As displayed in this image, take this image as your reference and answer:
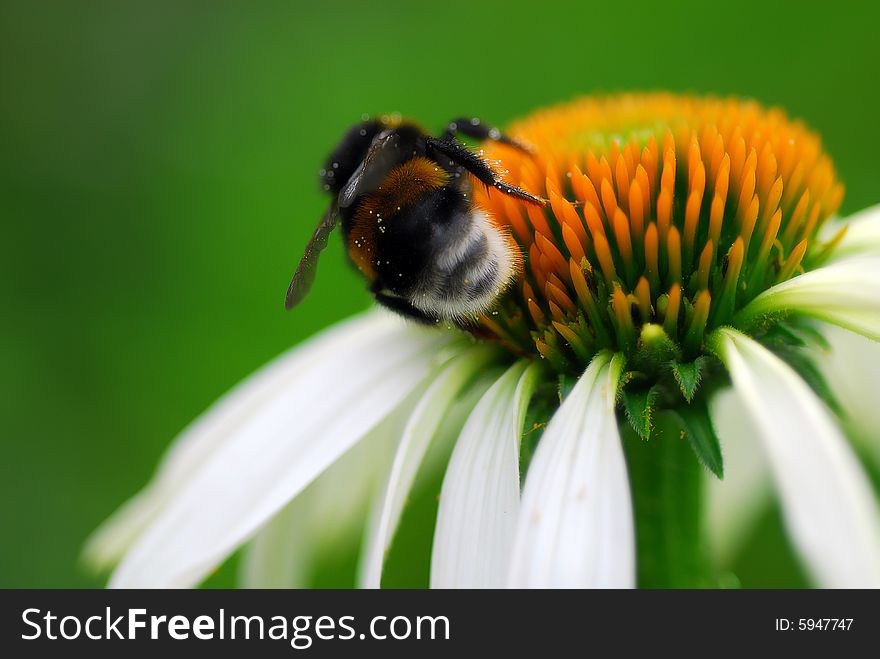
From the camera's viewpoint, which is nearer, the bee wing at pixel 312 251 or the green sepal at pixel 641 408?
the green sepal at pixel 641 408

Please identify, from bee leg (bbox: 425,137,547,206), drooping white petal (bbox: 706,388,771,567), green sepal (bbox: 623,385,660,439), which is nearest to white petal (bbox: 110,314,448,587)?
bee leg (bbox: 425,137,547,206)

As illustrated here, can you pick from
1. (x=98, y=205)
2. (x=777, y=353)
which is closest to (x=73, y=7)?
(x=98, y=205)

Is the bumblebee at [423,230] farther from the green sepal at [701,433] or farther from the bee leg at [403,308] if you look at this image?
the green sepal at [701,433]

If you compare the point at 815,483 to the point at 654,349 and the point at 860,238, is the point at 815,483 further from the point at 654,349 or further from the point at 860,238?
the point at 860,238

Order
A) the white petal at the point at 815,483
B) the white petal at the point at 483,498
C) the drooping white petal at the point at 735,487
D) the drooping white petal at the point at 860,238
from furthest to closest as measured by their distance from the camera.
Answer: the drooping white petal at the point at 735,487 → the drooping white petal at the point at 860,238 → the white petal at the point at 483,498 → the white petal at the point at 815,483

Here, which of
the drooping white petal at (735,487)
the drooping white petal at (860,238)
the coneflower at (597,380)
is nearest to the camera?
the coneflower at (597,380)

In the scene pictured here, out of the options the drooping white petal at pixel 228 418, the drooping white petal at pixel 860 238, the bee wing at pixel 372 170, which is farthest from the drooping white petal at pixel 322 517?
the drooping white petal at pixel 860 238

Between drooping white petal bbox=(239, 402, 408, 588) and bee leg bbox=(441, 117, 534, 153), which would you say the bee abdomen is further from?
drooping white petal bbox=(239, 402, 408, 588)
